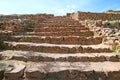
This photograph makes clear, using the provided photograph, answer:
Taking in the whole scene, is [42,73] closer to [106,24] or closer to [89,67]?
[89,67]

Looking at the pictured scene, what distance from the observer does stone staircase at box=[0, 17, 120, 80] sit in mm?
5324

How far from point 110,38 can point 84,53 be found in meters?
1.37

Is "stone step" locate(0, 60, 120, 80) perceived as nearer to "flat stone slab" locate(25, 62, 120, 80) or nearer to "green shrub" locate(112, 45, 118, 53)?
"flat stone slab" locate(25, 62, 120, 80)

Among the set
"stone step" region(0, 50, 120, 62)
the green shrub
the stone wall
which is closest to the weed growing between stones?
"stone step" region(0, 50, 120, 62)

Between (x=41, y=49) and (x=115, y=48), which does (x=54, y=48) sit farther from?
(x=115, y=48)

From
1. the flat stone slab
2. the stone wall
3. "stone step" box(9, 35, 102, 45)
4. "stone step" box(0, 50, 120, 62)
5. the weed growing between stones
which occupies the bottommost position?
the flat stone slab

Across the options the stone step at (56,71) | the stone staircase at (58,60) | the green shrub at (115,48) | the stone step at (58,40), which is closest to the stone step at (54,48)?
the stone staircase at (58,60)

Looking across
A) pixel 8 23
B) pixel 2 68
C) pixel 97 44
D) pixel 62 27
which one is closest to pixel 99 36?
pixel 97 44

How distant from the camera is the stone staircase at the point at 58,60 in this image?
5.32 metres

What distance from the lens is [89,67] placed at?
581 centimetres

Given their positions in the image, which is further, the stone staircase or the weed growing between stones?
the weed growing between stones

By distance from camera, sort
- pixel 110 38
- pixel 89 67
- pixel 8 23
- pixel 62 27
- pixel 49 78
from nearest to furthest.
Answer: pixel 49 78 < pixel 89 67 < pixel 110 38 < pixel 8 23 < pixel 62 27

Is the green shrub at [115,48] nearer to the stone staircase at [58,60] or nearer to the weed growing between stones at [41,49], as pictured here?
the stone staircase at [58,60]

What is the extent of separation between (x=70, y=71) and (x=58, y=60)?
3.31ft
